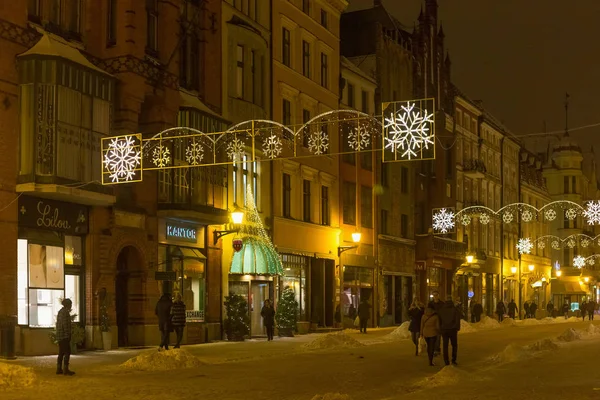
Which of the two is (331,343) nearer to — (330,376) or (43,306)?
(43,306)

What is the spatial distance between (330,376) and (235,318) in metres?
14.5

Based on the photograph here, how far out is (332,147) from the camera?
48.7m

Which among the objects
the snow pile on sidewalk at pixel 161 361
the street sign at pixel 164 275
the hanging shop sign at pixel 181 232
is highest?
the hanging shop sign at pixel 181 232

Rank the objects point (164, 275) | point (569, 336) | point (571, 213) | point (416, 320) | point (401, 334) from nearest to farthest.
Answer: point (416, 320) → point (164, 275) → point (569, 336) → point (401, 334) → point (571, 213)

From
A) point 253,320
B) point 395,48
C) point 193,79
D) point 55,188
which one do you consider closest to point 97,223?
point 55,188

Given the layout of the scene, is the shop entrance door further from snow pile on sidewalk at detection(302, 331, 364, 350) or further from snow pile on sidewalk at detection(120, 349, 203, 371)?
snow pile on sidewalk at detection(120, 349, 203, 371)

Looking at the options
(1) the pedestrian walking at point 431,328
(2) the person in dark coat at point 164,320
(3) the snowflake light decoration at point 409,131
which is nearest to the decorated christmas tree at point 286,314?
(2) the person in dark coat at point 164,320

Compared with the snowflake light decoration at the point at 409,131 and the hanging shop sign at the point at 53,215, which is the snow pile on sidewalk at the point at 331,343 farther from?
the snowflake light decoration at the point at 409,131

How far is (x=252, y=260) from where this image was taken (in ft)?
124

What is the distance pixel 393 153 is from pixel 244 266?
56.8 ft

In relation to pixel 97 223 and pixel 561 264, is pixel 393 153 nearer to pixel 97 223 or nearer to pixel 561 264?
pixel 97 223

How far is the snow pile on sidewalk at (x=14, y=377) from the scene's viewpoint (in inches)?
714

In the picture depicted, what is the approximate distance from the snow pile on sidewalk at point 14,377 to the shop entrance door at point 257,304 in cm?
2066

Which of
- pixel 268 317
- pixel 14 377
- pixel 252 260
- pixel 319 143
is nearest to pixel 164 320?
pixel 319 143
